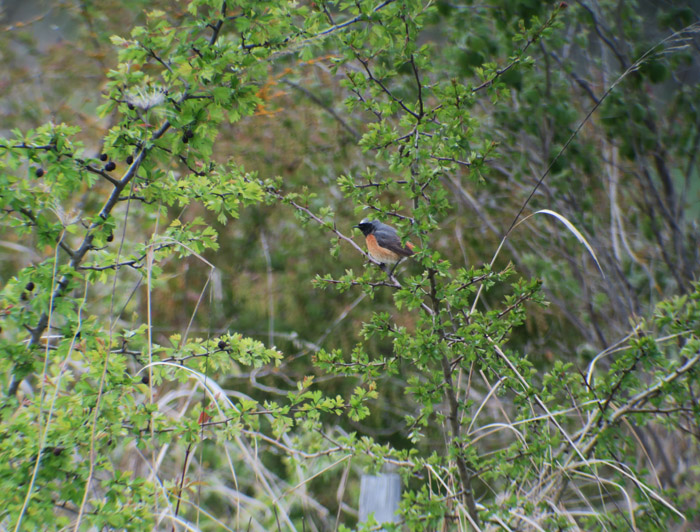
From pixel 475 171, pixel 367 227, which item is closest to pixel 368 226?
pixel 367 227

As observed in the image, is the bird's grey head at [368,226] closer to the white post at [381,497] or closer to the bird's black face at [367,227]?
the bird's black face at [367,227]

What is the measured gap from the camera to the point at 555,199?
3.29 meters

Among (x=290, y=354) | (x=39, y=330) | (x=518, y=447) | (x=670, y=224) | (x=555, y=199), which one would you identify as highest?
(x=555, y=199)

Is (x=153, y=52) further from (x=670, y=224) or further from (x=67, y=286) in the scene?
→ (x=670, y=224)

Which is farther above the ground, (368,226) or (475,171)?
(368,226)

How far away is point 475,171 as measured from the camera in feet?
5.68

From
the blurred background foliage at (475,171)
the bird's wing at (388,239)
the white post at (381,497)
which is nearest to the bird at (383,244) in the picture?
the bird's wing at (388,239)

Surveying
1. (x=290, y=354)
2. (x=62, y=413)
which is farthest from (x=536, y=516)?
(x=290, y=354)

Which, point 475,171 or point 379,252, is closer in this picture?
point 475,171

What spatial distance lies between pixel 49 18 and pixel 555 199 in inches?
190

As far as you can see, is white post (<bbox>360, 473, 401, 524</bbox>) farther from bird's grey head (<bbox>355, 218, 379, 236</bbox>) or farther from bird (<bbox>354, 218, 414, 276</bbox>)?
bird's grey head (<bbox>355, 218, 379, 236</bbox>)

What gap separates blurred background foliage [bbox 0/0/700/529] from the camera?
3.04m

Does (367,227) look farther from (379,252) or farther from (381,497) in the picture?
(381,497)

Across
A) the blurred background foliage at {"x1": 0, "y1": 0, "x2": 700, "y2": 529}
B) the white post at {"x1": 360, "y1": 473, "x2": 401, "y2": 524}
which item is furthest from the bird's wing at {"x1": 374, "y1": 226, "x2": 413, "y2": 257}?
the white post at {"x1": 360, "y1": 473, "x2": 401, "y2": 524}
